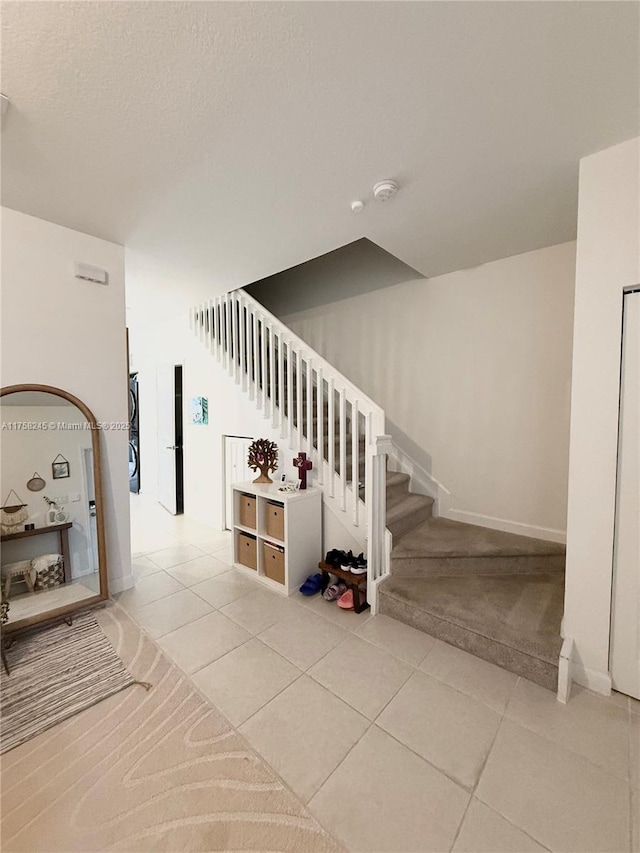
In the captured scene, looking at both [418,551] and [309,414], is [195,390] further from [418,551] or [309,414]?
[418,551]

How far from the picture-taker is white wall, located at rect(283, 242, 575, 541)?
2.72 metres

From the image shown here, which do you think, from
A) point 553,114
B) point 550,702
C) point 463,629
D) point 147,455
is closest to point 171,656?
point 463,629

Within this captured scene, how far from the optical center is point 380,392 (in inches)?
149

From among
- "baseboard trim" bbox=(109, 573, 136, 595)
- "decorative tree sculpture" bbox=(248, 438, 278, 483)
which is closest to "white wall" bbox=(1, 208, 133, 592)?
"baseboard trim" bbox=(109, 573, 136, 595)

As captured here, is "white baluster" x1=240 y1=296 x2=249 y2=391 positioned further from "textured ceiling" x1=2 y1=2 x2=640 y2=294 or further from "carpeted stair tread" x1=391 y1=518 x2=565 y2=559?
"carpeted stair tread" x1=391 y1=518 x2=565 y2=559

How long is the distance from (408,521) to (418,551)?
42 cm

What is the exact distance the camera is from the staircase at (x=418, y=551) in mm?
1945

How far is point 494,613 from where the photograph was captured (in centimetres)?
204

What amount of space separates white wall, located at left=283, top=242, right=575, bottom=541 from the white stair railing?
74 cm

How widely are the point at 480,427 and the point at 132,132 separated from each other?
3.13 m

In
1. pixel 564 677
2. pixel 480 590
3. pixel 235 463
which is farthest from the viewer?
pixel 235 463

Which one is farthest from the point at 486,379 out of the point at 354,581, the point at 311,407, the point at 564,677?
the point at 564,677

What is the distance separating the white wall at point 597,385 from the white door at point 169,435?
Answer: 4427 mm

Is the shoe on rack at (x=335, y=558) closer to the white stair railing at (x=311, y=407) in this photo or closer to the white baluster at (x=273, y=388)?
the white stair railing at (x=311, y=407)
